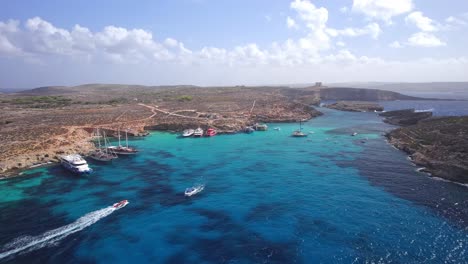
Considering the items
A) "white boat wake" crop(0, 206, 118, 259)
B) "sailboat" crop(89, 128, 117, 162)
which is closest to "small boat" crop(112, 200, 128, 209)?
"white boat wake" crop(0, 206, 118, 259)

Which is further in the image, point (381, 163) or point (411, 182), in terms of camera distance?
point (381, 163)

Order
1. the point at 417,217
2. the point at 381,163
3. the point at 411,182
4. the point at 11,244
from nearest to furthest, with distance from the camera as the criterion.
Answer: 1. the point at 11,244
2. the point at 417,217
3. the point at 411,182
4. the point at 381,163


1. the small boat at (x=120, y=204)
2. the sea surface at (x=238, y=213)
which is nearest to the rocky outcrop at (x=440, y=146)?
the sea surface at (x=238, y=213)

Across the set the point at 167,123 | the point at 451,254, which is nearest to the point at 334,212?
the point at 451,254

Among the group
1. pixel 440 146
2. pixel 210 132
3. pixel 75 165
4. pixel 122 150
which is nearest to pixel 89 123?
pixel 122 150

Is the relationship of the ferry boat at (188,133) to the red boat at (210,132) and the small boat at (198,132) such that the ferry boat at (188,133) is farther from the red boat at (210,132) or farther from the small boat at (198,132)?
the red boat at (210,132)

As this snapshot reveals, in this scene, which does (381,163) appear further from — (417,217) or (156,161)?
(156,161)

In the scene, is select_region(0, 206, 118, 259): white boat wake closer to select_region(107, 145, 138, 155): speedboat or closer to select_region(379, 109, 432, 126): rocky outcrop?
select_region(107, 145, 138, 155): speedboat
